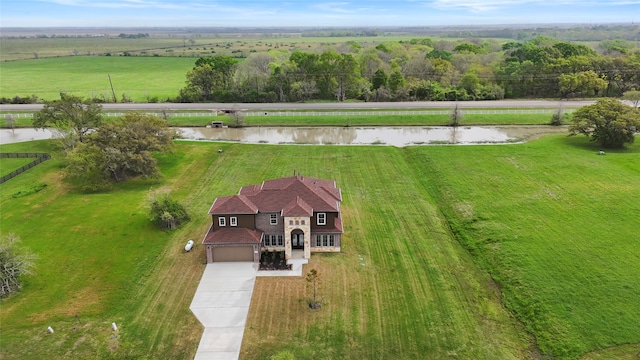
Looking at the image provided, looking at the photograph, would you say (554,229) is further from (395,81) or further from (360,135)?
(395,81)

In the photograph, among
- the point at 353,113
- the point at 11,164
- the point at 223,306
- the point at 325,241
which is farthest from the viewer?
the point at 353,113

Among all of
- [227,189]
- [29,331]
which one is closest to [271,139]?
[227,189]

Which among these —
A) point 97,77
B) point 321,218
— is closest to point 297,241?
point 321,218

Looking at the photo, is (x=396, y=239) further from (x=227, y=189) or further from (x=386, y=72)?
(x=386, y=72)

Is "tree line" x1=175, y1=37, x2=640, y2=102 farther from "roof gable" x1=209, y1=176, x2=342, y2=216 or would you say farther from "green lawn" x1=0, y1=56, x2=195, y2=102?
"roof gable" x1=209, y1=176, x2=342, y2=216

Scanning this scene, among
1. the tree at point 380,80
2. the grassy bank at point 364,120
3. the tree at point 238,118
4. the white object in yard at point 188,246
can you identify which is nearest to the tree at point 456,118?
the grassy bank at point 364,120
